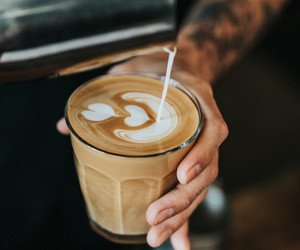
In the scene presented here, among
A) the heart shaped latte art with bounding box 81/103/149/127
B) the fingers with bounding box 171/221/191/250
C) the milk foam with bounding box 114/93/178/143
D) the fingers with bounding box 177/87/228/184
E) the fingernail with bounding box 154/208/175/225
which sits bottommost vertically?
the fingers with bounding box 171/221/191/250

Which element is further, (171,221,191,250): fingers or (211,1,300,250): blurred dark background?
(211,1,300,250): blurred dark background

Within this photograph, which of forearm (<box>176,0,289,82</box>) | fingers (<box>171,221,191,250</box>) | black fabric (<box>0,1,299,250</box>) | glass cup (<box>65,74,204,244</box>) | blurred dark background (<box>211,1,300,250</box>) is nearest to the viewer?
glass cup (<box>65,74,204,244</box>)

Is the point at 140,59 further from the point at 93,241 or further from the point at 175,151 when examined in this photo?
the point at 93,241

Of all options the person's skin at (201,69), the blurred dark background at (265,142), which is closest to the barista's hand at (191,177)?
the person's skin at (201,69)

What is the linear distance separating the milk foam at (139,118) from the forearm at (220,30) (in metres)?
0.44

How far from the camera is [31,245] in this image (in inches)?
52.2

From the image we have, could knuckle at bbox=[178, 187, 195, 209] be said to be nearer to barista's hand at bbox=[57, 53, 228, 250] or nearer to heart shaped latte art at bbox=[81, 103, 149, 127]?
barista's hand at bbox=[57, 53, 228, 250]

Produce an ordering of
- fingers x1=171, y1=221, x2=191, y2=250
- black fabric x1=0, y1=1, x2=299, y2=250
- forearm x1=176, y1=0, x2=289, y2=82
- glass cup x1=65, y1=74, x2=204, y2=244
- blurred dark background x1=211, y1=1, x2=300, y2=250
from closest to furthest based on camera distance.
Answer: glass cup x1=65, y1=74, x2=204, y2=244, fingers x1=171, y1=221, x2=191, y2=250, black fabric x1=0, y1=1, x2=299, y2=250, forearm x1=176, y1=0, x2=289, y2=82, blurred dark background x1=211, y1=1, x2=300, y2=250

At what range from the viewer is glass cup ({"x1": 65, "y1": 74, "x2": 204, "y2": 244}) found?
29.7 inches

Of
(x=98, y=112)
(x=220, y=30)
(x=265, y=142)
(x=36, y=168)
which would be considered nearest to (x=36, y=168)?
(x=36, y=168)

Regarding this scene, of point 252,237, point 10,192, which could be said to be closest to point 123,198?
point 10,192

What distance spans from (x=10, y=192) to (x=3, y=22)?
764mm

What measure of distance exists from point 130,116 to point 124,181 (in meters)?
0.15

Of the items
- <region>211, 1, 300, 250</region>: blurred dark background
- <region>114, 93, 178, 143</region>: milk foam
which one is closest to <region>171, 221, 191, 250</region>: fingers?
<region>114, 93, 178, 143</region>: milk foam
